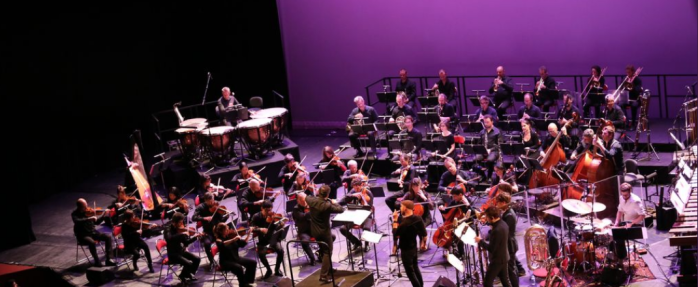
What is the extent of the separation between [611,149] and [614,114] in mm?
1928

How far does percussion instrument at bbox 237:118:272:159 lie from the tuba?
23.8 ft

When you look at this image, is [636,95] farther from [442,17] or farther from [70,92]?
[70,92]

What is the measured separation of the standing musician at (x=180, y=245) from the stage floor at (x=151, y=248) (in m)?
0.34

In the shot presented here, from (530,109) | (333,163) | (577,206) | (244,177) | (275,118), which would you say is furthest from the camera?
(275,118)

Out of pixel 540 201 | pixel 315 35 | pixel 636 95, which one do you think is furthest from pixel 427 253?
pixel 315 35

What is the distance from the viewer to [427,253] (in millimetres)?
11883

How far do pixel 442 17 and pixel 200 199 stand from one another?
8.03 meters

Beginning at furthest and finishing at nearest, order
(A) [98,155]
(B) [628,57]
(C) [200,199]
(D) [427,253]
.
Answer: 1. (A) [98,155]
2. (B) [628,57]
3. (C) [200,199]
4. (D) [427,253]

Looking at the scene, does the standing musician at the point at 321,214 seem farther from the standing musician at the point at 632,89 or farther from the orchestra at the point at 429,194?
the standing musician at the point at 632,89

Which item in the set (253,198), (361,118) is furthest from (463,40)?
(253,198)

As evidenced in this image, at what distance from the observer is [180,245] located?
11.7 m

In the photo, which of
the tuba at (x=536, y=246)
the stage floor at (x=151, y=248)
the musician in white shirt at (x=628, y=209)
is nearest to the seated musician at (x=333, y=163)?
the stage floor at (x=151, y=248)

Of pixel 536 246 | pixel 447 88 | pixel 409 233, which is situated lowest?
pixel 536 246

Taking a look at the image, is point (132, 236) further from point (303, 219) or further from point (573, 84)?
point (573, 84)
